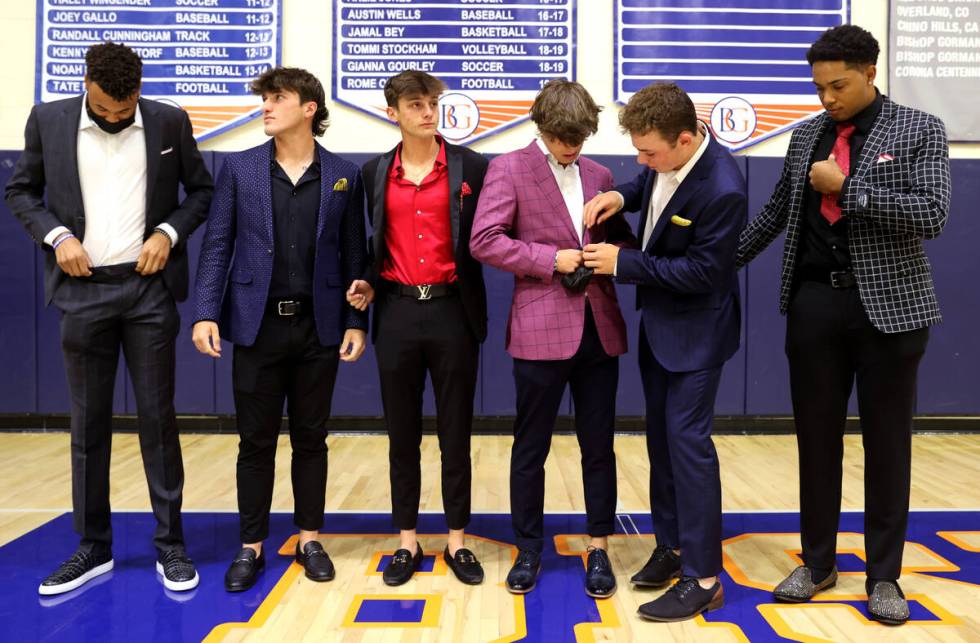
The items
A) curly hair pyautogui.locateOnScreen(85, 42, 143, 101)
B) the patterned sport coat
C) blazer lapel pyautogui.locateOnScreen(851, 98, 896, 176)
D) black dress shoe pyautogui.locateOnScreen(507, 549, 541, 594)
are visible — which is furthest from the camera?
black dress shoe pyautogui.locateOnScreen(507, 549, 541, 594)

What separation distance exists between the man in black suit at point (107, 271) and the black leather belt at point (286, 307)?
1.15ft

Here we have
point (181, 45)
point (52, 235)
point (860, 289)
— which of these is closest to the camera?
point (860, 289)

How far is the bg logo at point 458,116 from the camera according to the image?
506 cm

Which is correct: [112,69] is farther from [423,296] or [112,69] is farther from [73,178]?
[423,296]

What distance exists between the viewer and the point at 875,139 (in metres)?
2.27

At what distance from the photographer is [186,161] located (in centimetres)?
267

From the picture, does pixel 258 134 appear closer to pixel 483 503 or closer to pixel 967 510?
pixel 483 503

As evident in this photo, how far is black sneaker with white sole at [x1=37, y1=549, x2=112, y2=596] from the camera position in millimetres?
2453

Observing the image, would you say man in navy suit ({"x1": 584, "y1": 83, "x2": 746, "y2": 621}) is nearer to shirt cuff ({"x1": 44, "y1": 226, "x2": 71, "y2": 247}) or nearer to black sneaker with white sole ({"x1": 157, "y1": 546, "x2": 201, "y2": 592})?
black sneaker with white sole ({"x1": 157, "y1": 546, "x2": 201, "y2": 592})

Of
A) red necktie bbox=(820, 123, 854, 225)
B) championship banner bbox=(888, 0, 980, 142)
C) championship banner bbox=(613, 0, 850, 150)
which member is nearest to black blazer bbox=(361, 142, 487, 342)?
red necktie bbox=(820, 123, 854, 225)

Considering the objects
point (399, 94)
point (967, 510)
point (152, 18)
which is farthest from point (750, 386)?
point (152, 18)

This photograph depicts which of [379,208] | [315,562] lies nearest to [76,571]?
[315,562]

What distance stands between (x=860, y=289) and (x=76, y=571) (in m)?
2.56

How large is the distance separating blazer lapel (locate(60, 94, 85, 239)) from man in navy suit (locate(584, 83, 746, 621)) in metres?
1.61
